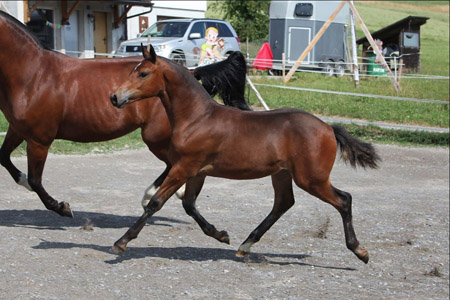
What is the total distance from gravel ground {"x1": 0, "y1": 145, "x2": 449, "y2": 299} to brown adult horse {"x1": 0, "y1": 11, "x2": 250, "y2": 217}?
665 millimetres

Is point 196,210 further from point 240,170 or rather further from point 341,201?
point 341,201

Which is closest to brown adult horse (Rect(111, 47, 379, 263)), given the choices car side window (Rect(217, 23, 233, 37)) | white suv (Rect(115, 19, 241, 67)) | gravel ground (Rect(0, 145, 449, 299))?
gravel ground (Rect(0, 145, 449, 299))

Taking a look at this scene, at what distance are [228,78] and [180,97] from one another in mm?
1759

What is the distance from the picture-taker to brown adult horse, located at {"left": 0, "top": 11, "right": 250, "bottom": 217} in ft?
21.4

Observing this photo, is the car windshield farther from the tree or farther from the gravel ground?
the tree

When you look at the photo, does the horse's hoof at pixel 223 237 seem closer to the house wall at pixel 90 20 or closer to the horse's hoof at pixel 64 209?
the horse's hoof at pixel 64 209

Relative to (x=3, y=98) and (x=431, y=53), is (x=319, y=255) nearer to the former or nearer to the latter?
(x=3, y=98)

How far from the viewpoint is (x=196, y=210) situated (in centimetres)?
625

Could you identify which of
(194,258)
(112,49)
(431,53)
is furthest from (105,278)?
(431,53)

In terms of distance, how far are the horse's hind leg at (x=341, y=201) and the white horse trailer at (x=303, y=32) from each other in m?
21.1

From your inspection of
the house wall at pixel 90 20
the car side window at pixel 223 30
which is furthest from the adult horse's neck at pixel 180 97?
the car side window at pixel 223 30

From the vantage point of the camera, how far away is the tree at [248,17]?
34.6 meters

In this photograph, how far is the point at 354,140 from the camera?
6250mm

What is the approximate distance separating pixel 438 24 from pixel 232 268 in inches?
2367
